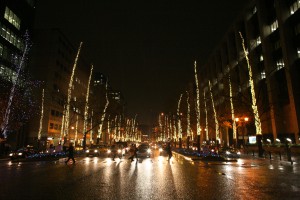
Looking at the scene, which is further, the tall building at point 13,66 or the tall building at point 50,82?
the tall building at point 50,82

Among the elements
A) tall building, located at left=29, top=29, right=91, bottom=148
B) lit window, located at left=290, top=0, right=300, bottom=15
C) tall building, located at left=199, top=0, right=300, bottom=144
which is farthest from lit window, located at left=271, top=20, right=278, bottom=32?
tall building, located at left=29, top=29, right=91, bottom=148

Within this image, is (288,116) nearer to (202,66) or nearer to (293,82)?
(293,82)

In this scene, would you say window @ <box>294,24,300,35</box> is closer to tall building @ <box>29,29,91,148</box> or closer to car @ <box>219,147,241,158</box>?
car @ <box>219,147,241,158</box>

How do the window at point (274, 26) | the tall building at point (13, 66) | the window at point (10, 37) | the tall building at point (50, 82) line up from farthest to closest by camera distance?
the tall building at point (50, 82) < the window at point (274, 26) < the window at point (10, 37) < the tall building at point (13, 66)

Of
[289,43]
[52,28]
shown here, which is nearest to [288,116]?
[289,43]

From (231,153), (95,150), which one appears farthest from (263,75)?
(95,150)

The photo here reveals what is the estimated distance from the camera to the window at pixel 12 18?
45.5 m

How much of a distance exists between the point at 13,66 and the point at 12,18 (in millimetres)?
9747

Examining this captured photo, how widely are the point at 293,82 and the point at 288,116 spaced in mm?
7419

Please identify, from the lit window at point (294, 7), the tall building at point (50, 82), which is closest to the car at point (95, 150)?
the tall building at point (50, 82)

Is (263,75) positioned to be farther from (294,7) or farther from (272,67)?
(294,7)

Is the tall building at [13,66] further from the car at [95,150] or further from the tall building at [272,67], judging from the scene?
the tall building at [272,67]

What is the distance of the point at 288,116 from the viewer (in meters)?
49.3

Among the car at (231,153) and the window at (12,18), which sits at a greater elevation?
the window at (12,18)
